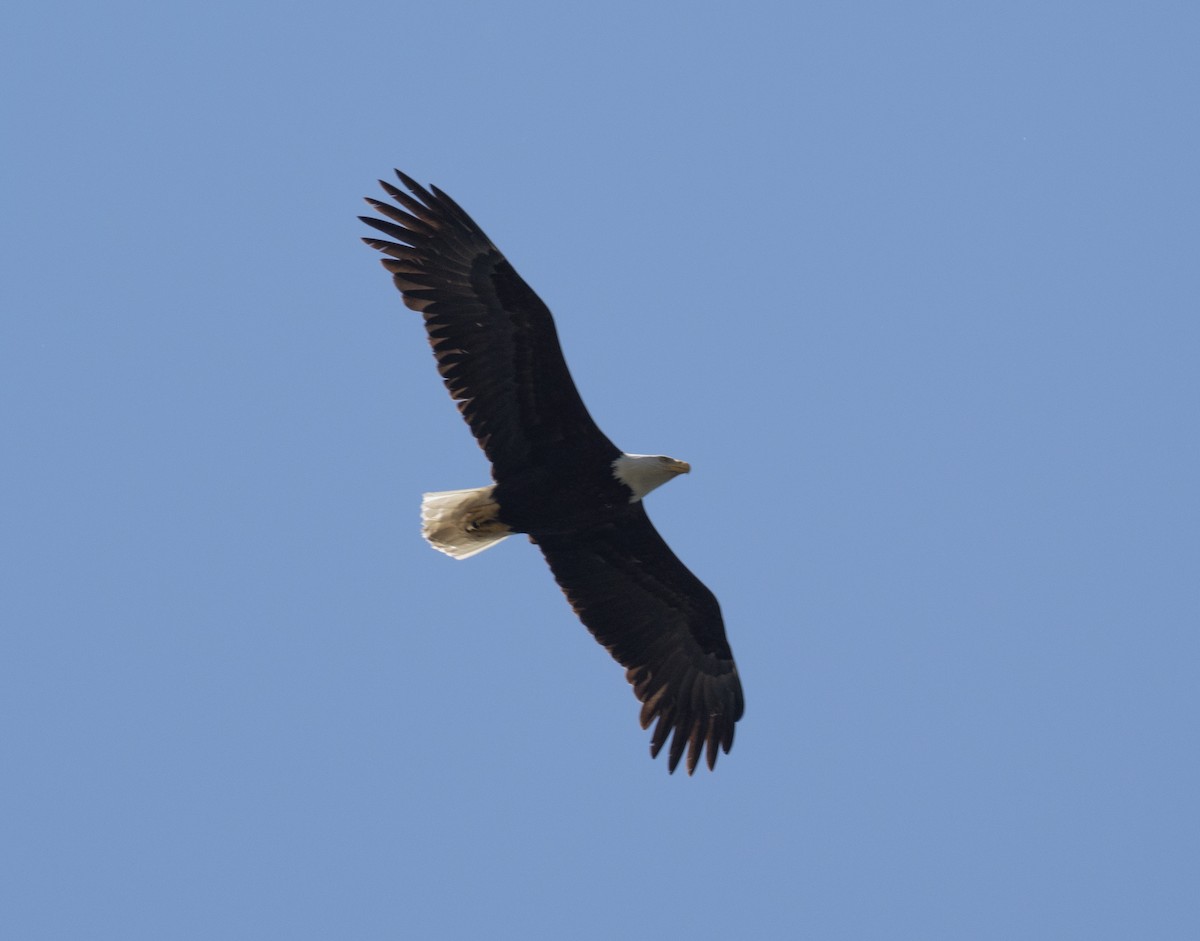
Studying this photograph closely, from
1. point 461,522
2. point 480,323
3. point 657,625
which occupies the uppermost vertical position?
point 480,323

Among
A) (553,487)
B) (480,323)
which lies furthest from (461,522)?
(480,323)

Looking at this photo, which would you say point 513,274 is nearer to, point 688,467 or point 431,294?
point 431,294

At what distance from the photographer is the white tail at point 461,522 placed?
13281 millimetres

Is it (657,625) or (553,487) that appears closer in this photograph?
(553,487)

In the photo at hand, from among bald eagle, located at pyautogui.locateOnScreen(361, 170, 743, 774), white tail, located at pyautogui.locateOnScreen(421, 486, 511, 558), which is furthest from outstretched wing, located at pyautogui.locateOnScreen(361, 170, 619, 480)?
white tail, located at pyautogui.locateOnScreen(421, 486, 511, 558)

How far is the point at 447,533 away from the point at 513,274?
208cm

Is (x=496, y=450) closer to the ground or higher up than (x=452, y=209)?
closer to the ground

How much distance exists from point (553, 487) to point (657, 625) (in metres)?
1.60

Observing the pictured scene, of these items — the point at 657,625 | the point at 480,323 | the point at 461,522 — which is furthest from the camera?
the point at 657,625

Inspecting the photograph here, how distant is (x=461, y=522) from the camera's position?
1340cm

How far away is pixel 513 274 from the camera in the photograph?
1279 centimetres

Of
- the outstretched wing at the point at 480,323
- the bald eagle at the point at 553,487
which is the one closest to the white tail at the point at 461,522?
the bald eagle at the point at 553,487

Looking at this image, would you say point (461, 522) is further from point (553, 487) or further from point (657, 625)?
point (657, 625)

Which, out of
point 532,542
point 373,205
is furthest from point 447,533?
point 373,205
